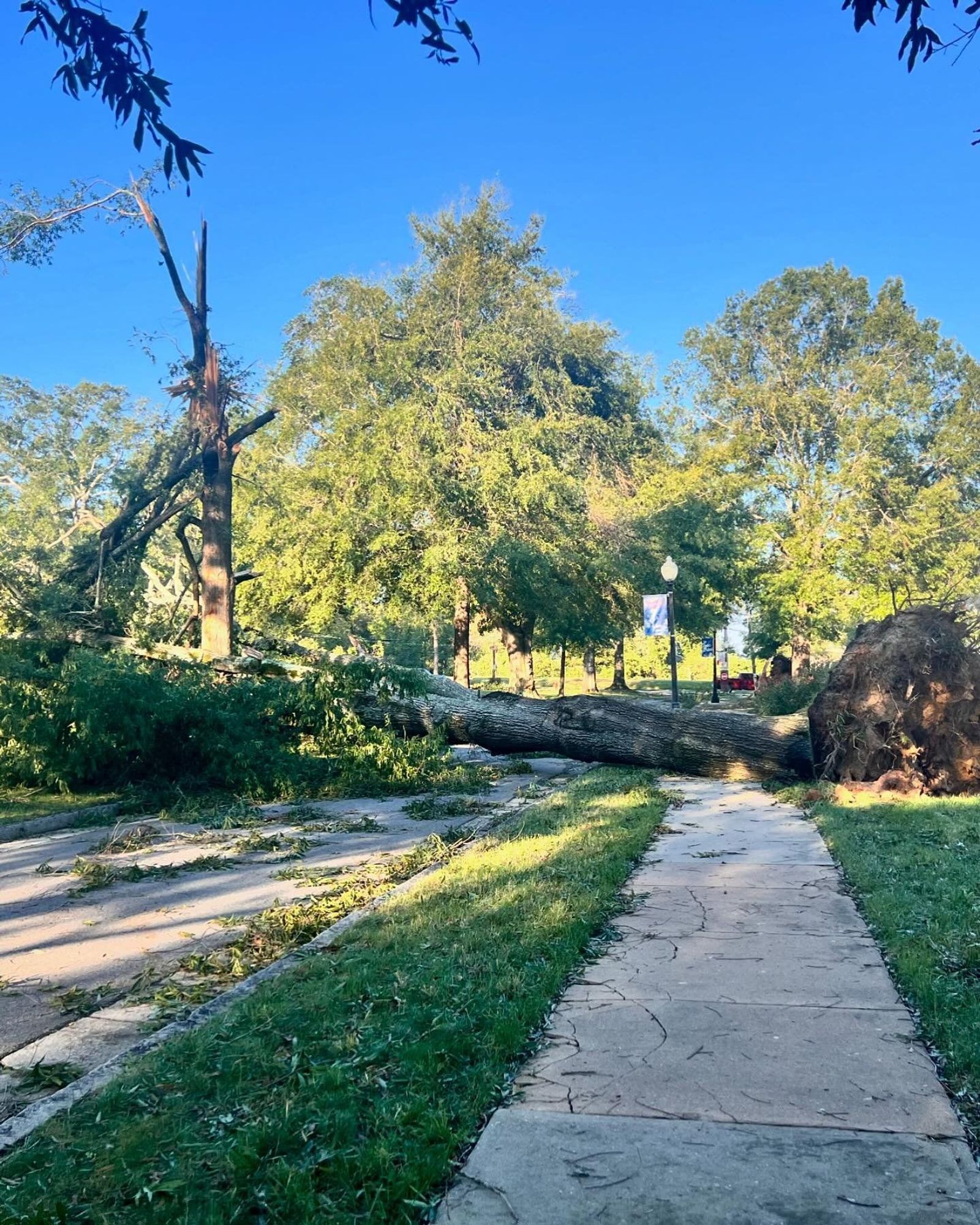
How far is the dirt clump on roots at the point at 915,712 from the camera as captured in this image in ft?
36.0

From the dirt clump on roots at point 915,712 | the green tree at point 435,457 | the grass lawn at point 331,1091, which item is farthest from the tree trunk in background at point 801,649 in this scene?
the grass lawn at point 331,1091

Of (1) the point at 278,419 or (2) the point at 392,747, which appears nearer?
(2) the point at 392,747

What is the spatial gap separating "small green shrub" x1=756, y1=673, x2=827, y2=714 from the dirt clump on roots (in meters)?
6.71

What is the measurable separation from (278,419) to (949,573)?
991 inches

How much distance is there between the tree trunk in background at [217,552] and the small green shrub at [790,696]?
1072 cm

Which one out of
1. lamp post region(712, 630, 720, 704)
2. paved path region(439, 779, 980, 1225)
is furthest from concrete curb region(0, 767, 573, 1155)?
lamp post region(712, 630, 720, 704)

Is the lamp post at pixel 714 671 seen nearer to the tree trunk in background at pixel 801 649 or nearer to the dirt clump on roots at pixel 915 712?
the tree trunk in background at pixel 801 649

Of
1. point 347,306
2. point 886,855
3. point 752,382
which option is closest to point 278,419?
point 347,306

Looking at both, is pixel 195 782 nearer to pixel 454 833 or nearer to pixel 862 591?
pixel 454 833

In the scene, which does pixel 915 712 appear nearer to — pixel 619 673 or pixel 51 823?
pixel 51 823

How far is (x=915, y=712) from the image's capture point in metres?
11.1

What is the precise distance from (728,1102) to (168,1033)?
2.36 metres

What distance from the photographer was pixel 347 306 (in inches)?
1313

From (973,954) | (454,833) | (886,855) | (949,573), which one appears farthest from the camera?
(949,573)
